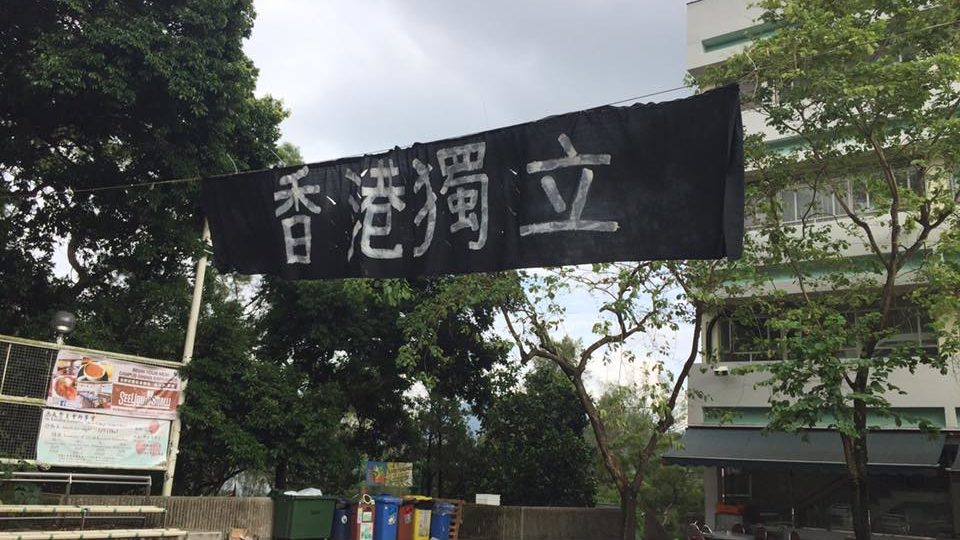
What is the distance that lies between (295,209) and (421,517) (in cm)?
937

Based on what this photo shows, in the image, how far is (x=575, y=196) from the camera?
19.9 ft

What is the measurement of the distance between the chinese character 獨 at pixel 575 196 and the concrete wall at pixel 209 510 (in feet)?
27.7

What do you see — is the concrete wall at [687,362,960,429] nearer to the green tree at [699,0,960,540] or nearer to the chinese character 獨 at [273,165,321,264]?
the green tree at [699,0,960,540]

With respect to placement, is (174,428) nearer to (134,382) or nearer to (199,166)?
(134,382)

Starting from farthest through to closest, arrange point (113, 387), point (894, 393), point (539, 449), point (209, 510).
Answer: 1. point (539, 449)
2. point (894, 393)
3. point (209, 510)
4. point (113, 387)

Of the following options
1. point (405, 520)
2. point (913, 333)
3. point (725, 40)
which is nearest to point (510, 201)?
point (405, 520)

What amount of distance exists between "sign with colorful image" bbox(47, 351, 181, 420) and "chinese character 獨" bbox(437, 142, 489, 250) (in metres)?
7.92

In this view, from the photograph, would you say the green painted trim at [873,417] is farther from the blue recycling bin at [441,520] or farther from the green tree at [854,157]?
the blue recycling bin at [441,520]

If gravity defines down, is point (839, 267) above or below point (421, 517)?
above

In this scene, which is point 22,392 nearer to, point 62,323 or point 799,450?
point 62,323

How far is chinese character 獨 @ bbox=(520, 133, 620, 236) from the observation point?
5.97 meters

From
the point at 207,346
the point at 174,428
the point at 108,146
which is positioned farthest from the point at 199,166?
the point at 174,428

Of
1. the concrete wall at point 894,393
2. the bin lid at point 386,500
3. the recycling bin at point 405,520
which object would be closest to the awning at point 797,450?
the concrete wall at point 894,393

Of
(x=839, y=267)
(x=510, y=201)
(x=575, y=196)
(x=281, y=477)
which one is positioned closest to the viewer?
(x=575, y=196)
